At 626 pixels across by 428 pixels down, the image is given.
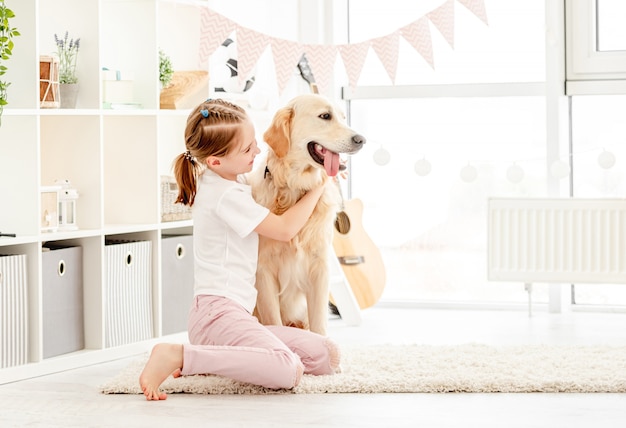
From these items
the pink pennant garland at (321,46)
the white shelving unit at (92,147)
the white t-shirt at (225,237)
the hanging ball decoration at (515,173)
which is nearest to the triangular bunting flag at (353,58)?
the pink pennant garland at (321,46)

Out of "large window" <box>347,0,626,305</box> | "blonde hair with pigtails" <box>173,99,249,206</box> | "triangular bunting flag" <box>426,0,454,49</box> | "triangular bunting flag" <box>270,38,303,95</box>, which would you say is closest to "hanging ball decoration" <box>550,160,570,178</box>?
"large window" <box>347,0,626,305</box>

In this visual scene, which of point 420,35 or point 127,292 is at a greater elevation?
point 420,35

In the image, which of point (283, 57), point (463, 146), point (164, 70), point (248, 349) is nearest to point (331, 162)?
point (248, 349)

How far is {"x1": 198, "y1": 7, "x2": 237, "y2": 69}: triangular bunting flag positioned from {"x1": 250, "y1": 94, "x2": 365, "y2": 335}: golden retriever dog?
2.14 feet

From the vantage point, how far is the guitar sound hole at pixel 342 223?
400cm

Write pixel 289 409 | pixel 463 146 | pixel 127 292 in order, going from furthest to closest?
pixel 463 146
pixel 127 292
pixel 289 409

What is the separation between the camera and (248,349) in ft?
8.09

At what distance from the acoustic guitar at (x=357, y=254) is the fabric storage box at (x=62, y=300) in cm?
120

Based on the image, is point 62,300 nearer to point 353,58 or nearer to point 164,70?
point 164,70

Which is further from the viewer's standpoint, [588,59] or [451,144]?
[451,144]

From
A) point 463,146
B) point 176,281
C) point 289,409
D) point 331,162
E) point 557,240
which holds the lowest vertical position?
point 289,409

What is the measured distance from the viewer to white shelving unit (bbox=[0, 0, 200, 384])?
9.37 ft

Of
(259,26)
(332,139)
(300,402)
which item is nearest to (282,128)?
(332,139)

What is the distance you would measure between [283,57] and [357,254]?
37.9 inches
